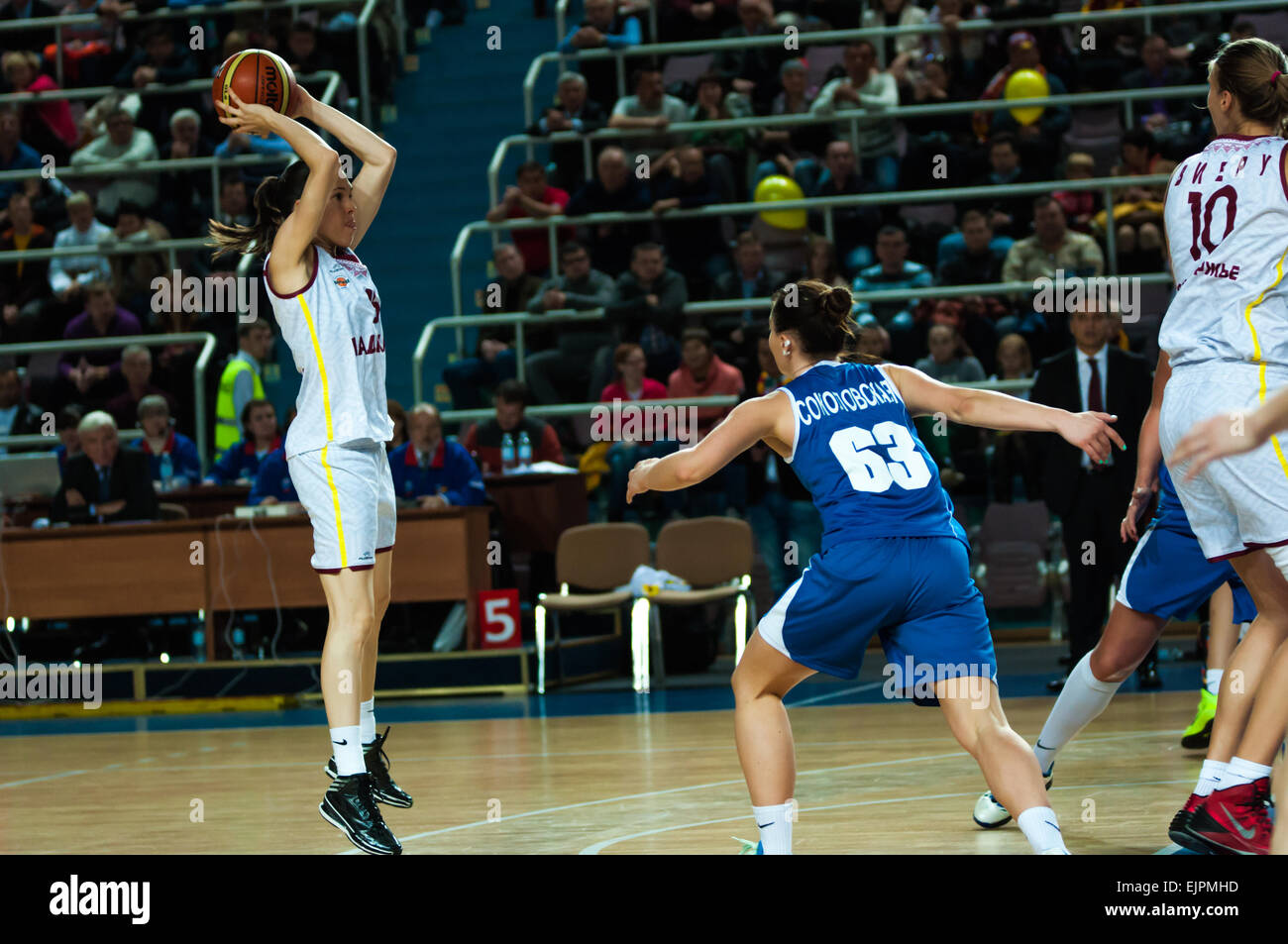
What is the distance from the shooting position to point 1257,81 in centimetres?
417

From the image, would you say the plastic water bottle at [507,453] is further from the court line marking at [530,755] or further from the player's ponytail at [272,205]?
the player's ponytail at [272,205]

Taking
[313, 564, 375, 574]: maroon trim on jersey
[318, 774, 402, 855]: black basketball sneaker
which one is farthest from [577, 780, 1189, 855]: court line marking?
[313, 564, 375, 574]: maroon trim on jersey

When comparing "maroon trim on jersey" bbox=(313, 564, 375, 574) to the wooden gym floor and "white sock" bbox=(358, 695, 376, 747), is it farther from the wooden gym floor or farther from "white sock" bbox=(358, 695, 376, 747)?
the wooden gym floor

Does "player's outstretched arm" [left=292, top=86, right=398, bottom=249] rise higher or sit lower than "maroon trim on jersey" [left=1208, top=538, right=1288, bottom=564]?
higher

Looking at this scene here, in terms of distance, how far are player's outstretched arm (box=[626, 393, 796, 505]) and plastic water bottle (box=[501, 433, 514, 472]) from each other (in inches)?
269

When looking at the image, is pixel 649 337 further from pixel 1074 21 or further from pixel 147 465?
pixel 1074 21

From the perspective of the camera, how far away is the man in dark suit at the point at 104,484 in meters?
10.4

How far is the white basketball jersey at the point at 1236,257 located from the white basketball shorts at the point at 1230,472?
2.1 inches

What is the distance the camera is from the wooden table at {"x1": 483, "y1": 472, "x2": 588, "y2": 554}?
413 inches

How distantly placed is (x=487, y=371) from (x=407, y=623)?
7.93 feet

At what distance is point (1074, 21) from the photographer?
13.1 meters

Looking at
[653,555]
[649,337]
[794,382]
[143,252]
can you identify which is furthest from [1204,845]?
[143,252]

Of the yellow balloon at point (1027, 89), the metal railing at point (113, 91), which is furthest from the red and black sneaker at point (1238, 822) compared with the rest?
the metal railing at point (113, 91)
